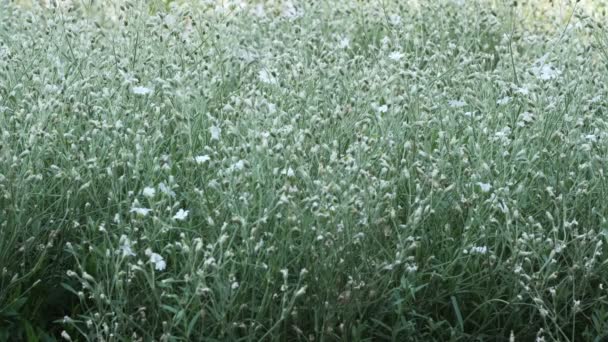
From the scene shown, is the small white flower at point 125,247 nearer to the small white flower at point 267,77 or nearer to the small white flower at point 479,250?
the small white flower at point 479,250

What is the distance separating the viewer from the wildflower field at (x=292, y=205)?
9.74 feet

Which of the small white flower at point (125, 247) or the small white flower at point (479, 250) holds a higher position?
the small white flower at point (125, 247)

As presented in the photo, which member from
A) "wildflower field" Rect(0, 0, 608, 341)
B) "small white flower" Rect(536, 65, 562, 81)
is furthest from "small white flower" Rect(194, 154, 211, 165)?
"small white flower" Rect(536, 65, 562, 81)

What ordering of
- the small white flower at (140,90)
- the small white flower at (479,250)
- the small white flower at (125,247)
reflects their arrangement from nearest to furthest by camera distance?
the small white flower at (125,247) → the small white flower at (479,250) → the small white flower at (140,90)

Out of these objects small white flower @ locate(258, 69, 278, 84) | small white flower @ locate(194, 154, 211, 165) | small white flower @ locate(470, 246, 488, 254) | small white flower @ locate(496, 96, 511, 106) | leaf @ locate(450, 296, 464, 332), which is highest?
small white flower @ locate(194, 154, 211, 165)

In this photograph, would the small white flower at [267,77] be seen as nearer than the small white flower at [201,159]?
No

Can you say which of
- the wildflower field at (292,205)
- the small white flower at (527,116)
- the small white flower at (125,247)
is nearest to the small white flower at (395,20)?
the wildflower field at (292,205)

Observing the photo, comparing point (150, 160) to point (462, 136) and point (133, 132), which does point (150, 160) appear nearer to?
point (133, 132)

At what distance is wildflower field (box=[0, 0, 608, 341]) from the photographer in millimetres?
2969

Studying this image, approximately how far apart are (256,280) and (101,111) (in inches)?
46.9

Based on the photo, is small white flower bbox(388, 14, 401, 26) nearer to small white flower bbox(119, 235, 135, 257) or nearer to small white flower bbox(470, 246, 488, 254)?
small white flower bbox(470, 246, 488, 254)

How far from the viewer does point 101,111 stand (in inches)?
153

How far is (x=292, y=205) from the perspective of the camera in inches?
117

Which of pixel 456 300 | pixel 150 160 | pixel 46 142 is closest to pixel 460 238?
pixel 456 300
